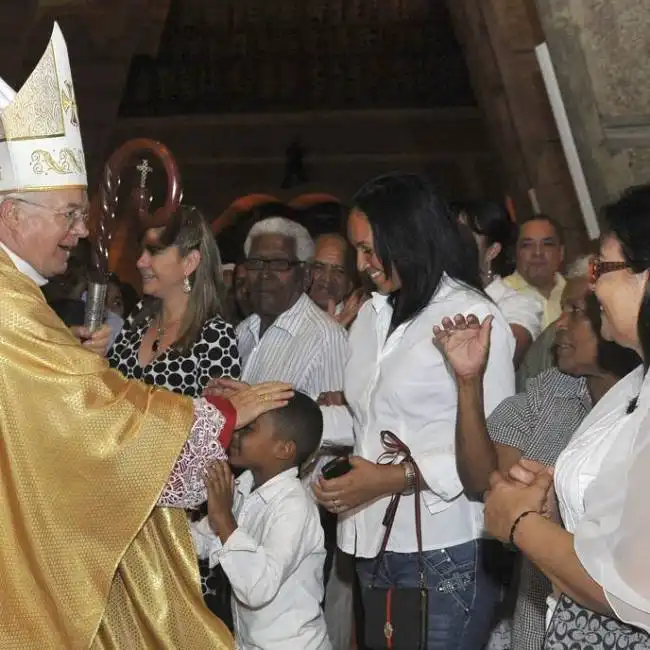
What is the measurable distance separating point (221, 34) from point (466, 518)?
12.3 m

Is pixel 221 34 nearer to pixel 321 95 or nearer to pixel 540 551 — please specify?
pixel 321 95

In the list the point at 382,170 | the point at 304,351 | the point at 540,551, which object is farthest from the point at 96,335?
the point at 382,170

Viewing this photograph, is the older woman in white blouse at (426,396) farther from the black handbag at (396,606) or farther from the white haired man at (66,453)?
the white haired man at (66,453)

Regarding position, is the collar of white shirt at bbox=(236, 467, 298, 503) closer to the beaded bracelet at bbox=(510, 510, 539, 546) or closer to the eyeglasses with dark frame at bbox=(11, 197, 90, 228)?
the eyeglasses with dark frame at bbox=(11, 197, 90, 228)

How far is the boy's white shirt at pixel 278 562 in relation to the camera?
3.23 m

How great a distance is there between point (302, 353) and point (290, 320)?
0.13 metres

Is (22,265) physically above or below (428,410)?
above

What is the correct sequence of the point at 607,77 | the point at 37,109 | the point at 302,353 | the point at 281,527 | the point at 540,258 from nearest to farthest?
1. the point at 37,109
2. the point at 281,527
3. the point at 302,353
4. the point at 607,77
5. the point at 540,258

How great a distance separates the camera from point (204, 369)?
3.77m

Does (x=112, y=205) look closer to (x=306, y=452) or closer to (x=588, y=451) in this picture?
(x=306, y=452)

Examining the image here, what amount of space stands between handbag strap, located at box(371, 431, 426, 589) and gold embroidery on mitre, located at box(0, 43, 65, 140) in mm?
1178

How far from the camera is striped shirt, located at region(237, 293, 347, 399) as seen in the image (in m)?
4.12

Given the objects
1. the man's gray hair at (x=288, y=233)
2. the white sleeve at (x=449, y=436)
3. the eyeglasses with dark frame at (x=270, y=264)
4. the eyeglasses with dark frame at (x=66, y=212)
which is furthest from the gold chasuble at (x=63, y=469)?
the man's gray hair at (x=288, y=233)

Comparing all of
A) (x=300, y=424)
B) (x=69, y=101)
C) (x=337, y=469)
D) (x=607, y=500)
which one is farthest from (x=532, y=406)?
(x=69, y=101)
